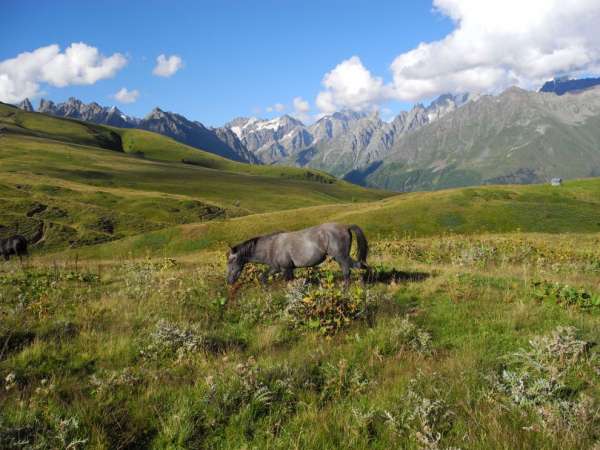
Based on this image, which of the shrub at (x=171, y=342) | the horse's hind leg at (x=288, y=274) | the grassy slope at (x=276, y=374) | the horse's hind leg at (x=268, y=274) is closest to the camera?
the grassy slope at (x=276, y=374)

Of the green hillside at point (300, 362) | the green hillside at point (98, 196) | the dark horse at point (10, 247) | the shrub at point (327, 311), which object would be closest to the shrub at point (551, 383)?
the green hillside at point (300, 362)

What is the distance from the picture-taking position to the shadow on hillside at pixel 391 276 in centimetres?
1474

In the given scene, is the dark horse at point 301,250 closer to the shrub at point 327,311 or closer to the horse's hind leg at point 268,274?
the horse's hind leg at point 268,274

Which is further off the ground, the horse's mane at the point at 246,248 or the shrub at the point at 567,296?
the horse's mane at the point at 246,248

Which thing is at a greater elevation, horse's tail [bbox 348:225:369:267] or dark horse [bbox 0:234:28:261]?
horse's tail [bbox 348:225:369:267]

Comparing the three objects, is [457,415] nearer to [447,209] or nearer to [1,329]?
[1,329]

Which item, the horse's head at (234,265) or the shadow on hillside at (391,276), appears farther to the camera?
the shadow on hillside at (391,276)

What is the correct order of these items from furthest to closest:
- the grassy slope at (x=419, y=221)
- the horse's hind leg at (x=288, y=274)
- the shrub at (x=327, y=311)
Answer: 1. the grassy slope at (x=419, y=221)
2. the horse's hind leg at (x=288, y=274)
3. the shrub at (x=327, y=311)

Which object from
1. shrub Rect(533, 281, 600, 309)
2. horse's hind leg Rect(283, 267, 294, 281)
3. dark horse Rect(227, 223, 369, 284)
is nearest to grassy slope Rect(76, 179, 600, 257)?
dark horse Rect(227, 223, 369, 284)

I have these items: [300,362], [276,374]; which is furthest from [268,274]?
[276,374]

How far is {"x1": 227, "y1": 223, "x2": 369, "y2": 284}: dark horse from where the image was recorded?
546 inches

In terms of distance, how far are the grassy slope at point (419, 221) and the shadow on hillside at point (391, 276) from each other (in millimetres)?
39409

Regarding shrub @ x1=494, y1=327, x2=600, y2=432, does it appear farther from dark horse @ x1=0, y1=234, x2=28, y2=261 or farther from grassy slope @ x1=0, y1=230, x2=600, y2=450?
dark horse @ x1=0, y1=234, x2=28, y2=261

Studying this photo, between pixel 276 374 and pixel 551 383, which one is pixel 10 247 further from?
pixel 551 383
